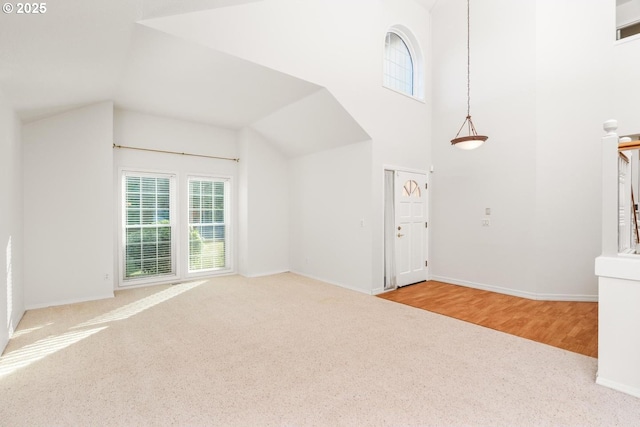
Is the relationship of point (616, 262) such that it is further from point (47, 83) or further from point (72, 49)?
point (47, 83)

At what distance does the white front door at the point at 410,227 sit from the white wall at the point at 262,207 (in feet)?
8.13

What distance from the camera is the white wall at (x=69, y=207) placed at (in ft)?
13.2

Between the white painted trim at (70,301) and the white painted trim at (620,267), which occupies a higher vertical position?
the white painted trim at (620,267)

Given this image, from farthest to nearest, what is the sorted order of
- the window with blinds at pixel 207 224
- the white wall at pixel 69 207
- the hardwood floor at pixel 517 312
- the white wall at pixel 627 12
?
the window with blinds at pixel 207 224
the white wall at pixel 627 12
the white wall at pixel 69 207
the hardwood floor at pixel 517 312

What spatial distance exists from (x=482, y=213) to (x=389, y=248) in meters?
1.71

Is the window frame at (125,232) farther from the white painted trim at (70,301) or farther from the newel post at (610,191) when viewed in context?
the newel post at (610,191)

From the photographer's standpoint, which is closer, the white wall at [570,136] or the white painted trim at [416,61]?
the white wall at [570,136]

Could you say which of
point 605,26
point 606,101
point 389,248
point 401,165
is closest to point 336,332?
point 389,248

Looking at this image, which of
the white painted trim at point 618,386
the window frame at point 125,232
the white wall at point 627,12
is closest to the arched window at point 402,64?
the white wall at point 627,12

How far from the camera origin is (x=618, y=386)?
2.22 meters

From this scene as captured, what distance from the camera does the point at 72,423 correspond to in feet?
6.11

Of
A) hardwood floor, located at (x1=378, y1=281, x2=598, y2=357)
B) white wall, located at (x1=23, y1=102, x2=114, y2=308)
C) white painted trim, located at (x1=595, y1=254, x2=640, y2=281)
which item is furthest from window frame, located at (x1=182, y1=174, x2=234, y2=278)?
white painted trim, located at (x1=595, y1=254, x2=640, y2=281)

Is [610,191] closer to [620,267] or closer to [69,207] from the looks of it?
[620,267]

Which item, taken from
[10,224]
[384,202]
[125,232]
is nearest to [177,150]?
[125,232]
